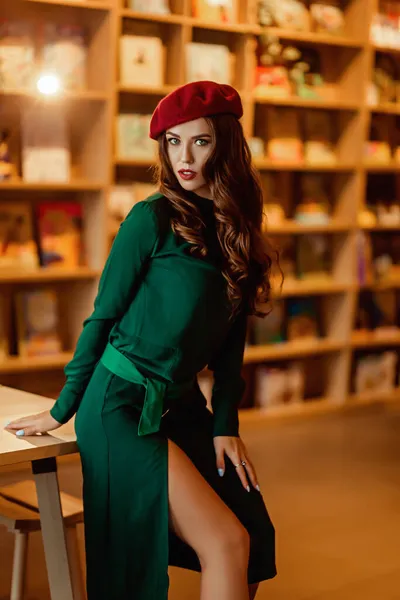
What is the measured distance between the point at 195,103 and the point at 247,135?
2678 millimetres

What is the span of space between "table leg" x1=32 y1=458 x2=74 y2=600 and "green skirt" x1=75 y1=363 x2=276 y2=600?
72 mm

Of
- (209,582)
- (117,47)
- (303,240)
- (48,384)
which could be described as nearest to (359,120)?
(303,240)

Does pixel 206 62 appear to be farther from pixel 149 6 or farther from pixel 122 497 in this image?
pixel 122 497

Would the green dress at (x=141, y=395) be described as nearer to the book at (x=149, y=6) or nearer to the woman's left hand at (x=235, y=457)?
the woman's left hand at (x=235, y=457)

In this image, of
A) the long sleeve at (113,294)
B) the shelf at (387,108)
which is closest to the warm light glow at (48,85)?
the shelf at (387,108)

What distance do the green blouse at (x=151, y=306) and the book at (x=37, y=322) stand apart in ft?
7.74

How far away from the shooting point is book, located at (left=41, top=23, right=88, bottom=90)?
13.2 ft

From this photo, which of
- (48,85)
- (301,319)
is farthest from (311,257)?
(48,85)

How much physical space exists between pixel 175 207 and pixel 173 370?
1.19 ft

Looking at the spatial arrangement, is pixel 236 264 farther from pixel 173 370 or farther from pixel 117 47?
pixel 117 47

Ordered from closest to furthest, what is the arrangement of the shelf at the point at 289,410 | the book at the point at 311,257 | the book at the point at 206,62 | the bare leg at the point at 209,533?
the bare leg at the point at 209,533
the book at the point at 206,62
the shelf at the point at 289,410
the book at the point at 311,257

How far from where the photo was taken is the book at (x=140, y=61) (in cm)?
417

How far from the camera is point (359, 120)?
4828mm

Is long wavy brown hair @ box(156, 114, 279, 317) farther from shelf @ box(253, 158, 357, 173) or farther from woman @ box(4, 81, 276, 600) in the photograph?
shelf @ box(253, 158, 357, 173)
